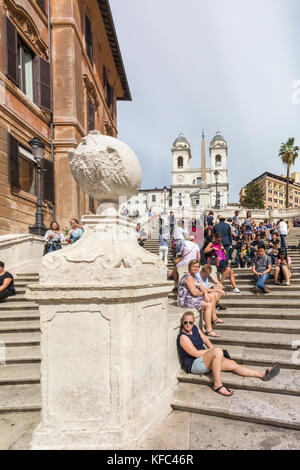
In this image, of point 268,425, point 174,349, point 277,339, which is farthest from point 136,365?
point 277,339

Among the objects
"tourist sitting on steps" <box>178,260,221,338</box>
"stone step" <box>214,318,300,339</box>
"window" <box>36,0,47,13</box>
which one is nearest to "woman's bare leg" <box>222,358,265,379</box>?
"tourist sitting on steps" <box>178,260,221,338</box>

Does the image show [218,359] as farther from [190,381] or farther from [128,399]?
[128,399]

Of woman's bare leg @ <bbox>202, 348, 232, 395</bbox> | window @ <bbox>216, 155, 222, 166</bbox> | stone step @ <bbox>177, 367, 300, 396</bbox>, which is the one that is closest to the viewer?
stone step @ <bbox>177, 367, 300, 396</bbox>

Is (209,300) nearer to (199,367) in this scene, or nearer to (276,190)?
(199,367)

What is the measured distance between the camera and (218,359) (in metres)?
3.46

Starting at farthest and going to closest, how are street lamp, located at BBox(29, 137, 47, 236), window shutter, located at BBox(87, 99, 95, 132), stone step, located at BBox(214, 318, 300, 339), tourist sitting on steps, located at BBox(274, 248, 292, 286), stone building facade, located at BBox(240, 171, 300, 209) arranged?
stone building facade, located at BBox(240, 171, 300, 209)
window shutter, located at BBox(87, 99, 95, 132)
street lamp, located at BBox(29, 137, 47, 236)
tourist sitting on steps, located at BBox(274, 248, 292, 286)
stone step, located at BBox(214, 318, 300, 339)

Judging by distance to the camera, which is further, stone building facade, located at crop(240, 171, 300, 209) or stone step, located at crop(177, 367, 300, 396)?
stone building facade, located at crop(240, 171, 300, 209)

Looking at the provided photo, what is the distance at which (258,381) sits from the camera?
11.3 ft

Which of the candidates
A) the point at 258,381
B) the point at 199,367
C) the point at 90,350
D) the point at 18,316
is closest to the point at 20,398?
the point at 90,350

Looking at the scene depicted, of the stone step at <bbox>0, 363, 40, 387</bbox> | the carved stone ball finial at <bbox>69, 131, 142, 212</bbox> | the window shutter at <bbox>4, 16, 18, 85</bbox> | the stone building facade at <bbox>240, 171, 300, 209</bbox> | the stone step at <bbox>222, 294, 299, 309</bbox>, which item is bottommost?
the stone step at <bbox>0, 363, 40, 387</bbox>

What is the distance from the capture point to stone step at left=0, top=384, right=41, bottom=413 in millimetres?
3283

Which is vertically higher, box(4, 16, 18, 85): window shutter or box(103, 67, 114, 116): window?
box(103, 67, 114, 116): window

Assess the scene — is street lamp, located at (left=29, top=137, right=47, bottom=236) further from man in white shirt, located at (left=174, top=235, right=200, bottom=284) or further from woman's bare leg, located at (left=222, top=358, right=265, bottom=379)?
woman's bare leg, located at (left=222, top=358, right=265, bottom=379)
